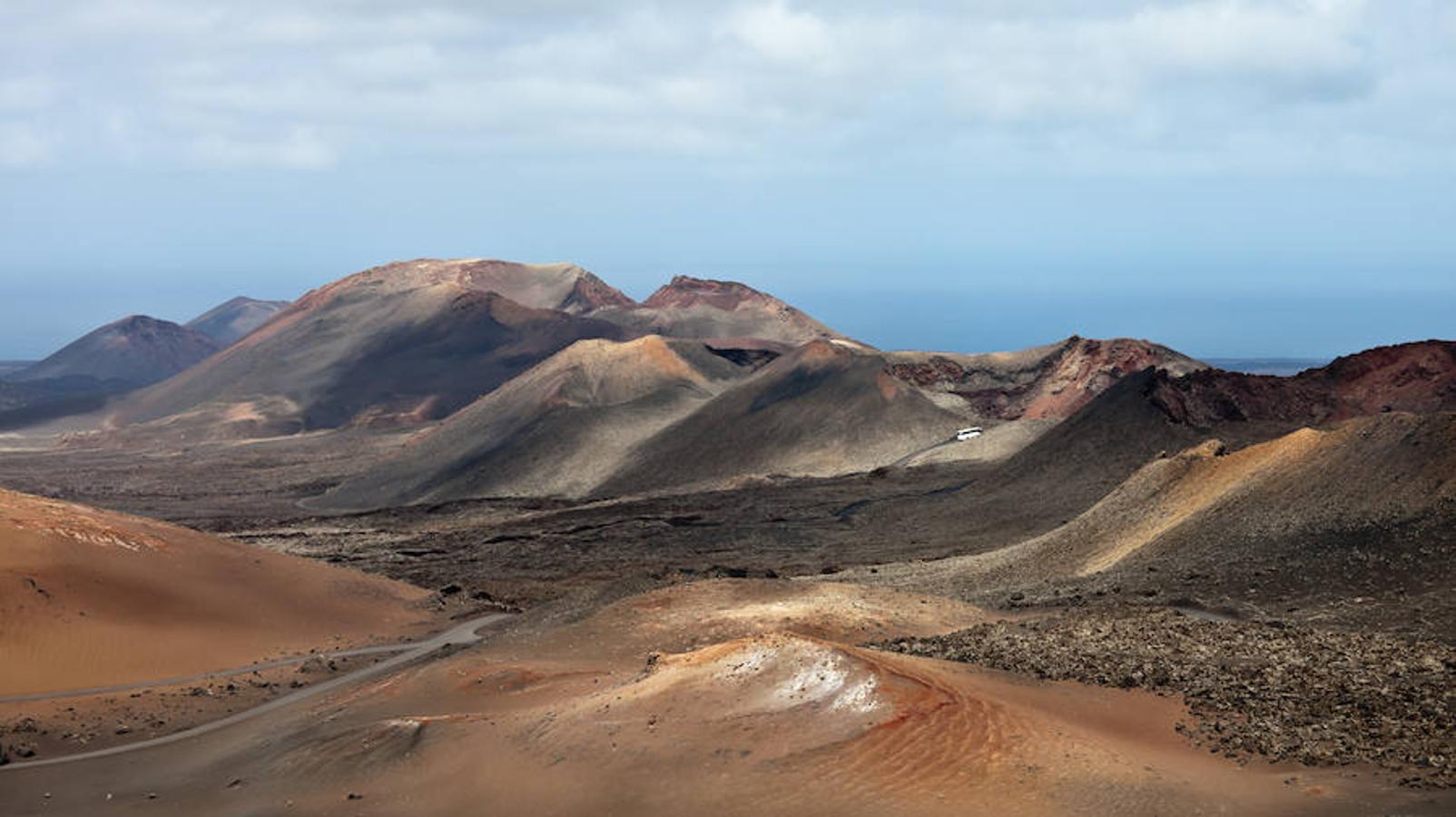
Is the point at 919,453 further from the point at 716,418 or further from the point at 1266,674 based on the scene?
the point at 1266,674

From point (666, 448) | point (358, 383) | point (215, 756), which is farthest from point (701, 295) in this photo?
point (215, 756)

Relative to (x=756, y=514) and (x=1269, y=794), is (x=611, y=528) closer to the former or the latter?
(x=756, y=514)

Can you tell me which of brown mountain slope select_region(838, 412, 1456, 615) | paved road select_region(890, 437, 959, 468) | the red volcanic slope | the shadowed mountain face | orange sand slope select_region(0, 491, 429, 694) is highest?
the shadowed mountain face

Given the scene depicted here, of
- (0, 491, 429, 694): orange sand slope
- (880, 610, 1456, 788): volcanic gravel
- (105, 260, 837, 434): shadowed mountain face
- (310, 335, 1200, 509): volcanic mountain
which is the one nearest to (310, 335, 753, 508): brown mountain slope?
(310, 335, 1200, 509): volcanic mountain

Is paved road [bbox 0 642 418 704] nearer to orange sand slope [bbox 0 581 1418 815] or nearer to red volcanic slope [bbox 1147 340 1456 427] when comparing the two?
orange sand slope [bbox 0 581 1418 815]

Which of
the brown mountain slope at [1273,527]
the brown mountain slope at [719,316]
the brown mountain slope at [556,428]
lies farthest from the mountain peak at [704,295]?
the brown mountain slope at [1273,527]

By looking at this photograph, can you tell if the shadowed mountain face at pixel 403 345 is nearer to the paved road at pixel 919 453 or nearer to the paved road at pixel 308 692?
the paved road at pixel 919 453

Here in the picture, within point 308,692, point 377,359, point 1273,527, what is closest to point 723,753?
point 308,692
